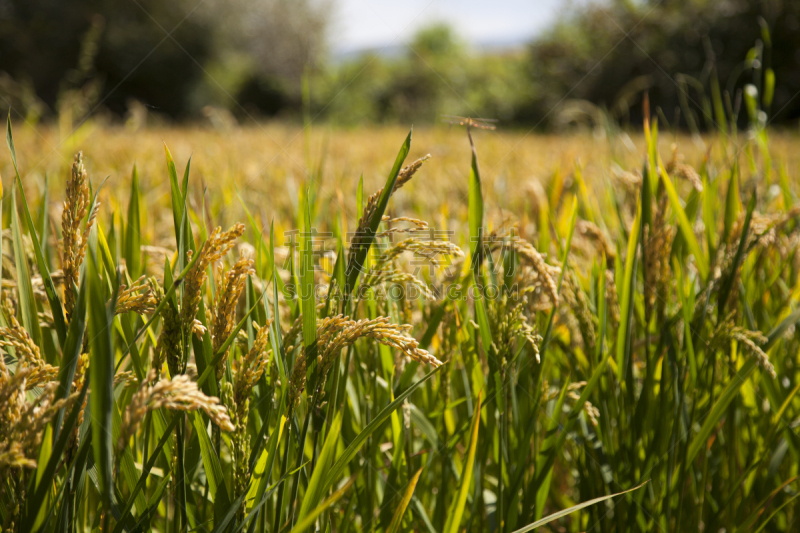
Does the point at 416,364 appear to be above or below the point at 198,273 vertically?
below

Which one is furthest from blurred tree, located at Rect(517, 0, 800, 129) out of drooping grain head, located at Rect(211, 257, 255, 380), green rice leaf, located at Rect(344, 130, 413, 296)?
drooping grain head, located at Rect(211, 257, 255, 380)

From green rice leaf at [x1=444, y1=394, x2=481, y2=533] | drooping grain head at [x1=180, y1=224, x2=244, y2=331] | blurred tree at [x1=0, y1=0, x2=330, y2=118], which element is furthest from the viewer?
blurred tree at [x1=0, y1=0, x2=330, y2=118]

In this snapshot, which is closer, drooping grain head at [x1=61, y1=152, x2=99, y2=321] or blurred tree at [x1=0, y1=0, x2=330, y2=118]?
drooping grain head at [x1=61, y1=152, x2=99, y2=321]

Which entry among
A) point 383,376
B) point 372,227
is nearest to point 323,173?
point 383,376

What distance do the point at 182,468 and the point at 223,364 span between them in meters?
0.12

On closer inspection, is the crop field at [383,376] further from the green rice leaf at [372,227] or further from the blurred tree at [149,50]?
the blurred tree at [149,50]

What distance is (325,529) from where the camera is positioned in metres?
0.62

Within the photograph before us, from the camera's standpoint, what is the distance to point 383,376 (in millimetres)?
869

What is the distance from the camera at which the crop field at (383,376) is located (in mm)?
502

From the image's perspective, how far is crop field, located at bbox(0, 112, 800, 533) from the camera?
0.50m

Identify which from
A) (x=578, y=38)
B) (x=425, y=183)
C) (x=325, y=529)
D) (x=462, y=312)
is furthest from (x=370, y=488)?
(x=578, y=38)

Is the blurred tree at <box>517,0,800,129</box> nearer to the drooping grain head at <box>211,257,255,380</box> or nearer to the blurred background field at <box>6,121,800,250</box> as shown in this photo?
the blurred background field at <box>6,121,800,250</box>

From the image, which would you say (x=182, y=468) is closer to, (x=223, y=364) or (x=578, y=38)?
(x=223, y=364)

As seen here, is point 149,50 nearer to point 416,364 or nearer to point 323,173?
point 323,173
